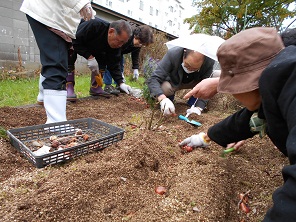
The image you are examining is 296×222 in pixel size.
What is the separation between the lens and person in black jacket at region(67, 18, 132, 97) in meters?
2.98

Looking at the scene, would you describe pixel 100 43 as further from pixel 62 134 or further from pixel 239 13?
pixel 239 13

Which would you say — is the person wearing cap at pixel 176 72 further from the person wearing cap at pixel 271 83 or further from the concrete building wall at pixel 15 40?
the concrete building wall at pixel 15 40

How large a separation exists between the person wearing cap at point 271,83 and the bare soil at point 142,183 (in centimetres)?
46

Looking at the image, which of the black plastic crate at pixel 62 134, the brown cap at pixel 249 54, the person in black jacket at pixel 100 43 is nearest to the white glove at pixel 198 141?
the black plastic crate at pixel 62 134

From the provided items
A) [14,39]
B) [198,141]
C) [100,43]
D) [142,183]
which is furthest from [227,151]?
[14,39]

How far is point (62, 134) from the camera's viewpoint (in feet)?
6.30

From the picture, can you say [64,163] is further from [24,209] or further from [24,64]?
[24,64]

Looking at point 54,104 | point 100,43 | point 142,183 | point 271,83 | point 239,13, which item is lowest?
point 142,183

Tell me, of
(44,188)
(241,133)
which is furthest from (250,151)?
(44,188)

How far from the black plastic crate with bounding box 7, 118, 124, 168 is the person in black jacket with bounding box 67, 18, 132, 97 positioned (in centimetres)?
133

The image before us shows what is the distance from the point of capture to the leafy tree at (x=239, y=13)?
9.48 meters

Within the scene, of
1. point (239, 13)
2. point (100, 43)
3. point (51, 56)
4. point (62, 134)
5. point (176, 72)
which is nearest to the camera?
point (62, 134)

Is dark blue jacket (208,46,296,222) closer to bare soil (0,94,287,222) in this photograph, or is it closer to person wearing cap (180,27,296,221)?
person wearing cap (180,27,296,221)

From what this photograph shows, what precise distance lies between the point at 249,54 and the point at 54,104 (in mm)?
1638
